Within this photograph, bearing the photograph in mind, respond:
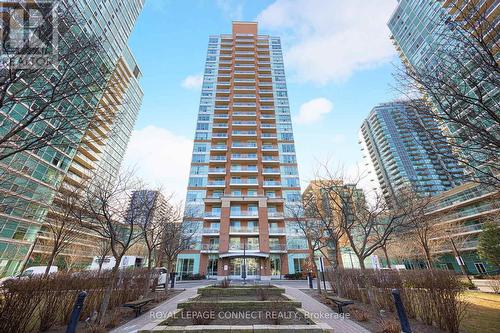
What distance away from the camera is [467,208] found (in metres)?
34.3

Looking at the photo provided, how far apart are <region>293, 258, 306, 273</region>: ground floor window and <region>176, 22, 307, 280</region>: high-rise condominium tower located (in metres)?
0.14

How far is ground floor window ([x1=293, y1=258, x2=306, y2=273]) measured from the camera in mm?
30753

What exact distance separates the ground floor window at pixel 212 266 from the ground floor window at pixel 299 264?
12261 millimetres

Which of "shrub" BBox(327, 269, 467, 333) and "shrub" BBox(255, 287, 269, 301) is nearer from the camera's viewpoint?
"shrub" BBox(327, 269, 467, 333)

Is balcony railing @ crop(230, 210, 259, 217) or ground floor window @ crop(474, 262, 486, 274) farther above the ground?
balcony railing @ crop(230, 210, 259, 217)

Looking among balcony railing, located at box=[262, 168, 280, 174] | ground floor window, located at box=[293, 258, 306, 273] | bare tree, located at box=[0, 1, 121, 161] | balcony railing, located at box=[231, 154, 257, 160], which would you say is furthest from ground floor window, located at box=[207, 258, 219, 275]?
bare tree, located at box=[0, 1, 121, 161]

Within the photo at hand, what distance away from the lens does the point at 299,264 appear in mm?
31047

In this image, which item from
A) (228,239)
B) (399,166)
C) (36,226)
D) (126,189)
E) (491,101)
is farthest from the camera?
(399,166)

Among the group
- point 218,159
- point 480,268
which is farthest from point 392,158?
point 218,159

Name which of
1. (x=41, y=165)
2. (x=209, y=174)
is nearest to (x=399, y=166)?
(x=209, y=174)

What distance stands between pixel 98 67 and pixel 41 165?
35188 mm

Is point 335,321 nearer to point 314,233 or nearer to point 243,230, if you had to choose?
point 314,233

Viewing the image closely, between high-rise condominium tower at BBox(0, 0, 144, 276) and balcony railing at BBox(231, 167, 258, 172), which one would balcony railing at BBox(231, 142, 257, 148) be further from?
high-rise condominium tower at BBox(0, 0, 144, 276)

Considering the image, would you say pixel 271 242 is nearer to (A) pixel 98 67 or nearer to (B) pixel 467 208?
(A) pixel 98 67
